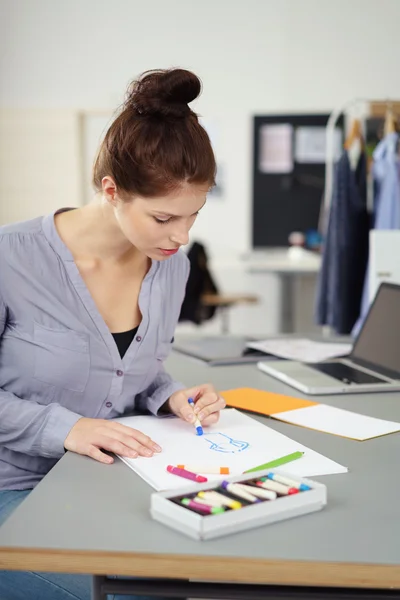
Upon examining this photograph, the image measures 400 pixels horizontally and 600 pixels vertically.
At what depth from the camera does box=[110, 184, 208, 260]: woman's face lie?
4.31 feet

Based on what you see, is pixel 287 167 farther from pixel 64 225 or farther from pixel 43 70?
pixel 64 225

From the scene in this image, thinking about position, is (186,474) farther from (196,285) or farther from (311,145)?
(311,145)

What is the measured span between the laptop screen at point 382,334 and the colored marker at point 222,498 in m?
0.95

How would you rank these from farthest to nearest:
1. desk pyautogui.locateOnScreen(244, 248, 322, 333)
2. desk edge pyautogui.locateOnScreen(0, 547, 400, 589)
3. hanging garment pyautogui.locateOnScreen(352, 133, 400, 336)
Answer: desk pyautogui.locateOnScreen(244, 248, 322, 333), hanging garment pyautogui.locateOnScreen(352, 133, 400, 336), desk edge pyautogui.locateOnScreen(0, 547, 400, 589)

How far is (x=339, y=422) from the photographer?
1.47 m

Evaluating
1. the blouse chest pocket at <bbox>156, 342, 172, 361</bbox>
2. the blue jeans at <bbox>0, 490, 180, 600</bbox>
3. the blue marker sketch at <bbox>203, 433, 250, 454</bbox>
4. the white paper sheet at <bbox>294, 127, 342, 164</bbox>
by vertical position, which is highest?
the white paper sheet at <bbox>294, 127, 342, 164</bbox>

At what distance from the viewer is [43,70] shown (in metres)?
5.83

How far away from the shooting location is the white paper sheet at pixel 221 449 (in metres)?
1.18

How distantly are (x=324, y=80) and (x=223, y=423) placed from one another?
4.66m

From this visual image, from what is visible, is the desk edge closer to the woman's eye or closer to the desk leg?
the woman's eye

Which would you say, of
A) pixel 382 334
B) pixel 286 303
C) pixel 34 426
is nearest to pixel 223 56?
pixel 286 303

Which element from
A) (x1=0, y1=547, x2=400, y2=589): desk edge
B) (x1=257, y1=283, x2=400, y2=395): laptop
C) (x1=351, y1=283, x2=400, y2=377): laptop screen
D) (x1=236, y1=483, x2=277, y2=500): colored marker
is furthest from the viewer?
(x1=351, y1=283, x2=400, y2=377): laptop screen

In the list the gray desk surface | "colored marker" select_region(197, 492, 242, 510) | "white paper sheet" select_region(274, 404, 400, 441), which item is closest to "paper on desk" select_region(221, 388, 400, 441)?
"white paper sheet" select_region(274, 404, 400, 441)

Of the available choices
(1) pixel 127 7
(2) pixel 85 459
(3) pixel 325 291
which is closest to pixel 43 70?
(1) pixel 127 7
